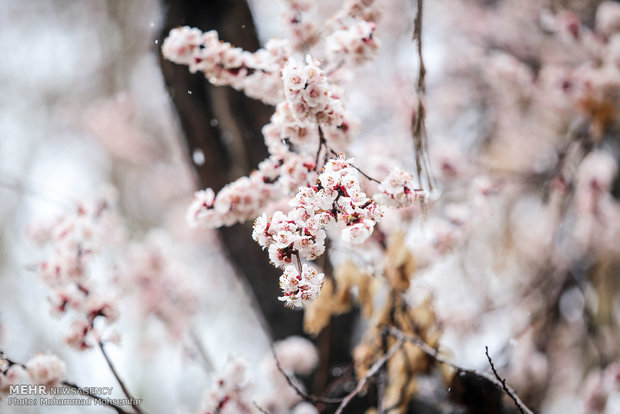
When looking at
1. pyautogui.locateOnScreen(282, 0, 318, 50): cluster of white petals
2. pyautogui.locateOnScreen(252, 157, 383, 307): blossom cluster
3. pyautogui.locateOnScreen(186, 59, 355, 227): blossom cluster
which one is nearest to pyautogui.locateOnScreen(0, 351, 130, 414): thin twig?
pyautogui.locateOnScreen(186, 59, 355, 227): blossom cluster

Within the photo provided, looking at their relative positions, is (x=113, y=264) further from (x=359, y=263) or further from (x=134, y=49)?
(x=134, y=49)

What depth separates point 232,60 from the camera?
1.09 meters

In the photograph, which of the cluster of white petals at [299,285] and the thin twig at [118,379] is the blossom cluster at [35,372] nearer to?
the thin twig at [118,379]

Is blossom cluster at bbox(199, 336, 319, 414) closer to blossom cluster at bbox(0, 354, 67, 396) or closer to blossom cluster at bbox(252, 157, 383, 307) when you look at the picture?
blossom cluster at bbox(0, 354, 67, 396)

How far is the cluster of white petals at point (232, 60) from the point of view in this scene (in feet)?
3.46

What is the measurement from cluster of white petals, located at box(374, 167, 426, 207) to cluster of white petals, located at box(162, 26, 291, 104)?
1.14 feet

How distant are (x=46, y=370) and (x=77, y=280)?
0.98ft

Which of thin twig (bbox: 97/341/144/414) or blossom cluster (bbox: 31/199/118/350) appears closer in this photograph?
thin twig (bbox: 97/341/144/414)

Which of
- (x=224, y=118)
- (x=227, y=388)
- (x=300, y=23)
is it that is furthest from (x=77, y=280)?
(x=300, y=23)

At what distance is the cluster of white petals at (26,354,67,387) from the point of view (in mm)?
1079

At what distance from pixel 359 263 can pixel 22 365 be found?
2.91ft

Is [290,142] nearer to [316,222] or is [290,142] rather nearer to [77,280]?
[316,222]

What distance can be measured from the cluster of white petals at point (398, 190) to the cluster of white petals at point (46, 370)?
0.85 meters

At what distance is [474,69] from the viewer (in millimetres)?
3432
